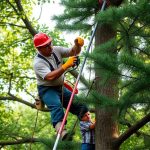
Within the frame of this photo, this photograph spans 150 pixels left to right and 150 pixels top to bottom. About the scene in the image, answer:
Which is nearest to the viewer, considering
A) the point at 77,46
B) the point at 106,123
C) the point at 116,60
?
the point at 116,60

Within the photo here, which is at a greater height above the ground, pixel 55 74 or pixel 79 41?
pixel 79 41

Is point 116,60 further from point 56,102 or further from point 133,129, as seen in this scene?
point 56,102

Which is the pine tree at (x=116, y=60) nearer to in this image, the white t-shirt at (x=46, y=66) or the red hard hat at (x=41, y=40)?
the white t-shirt at (x=46, y=66)

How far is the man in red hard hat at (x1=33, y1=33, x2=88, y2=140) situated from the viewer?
15.4ft

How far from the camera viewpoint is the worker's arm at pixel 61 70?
14.9 feet

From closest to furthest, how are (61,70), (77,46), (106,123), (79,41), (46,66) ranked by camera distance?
(61,70) → (106,123) → (46,66) → (79,41) → (77,46)

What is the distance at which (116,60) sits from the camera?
3.47 metres

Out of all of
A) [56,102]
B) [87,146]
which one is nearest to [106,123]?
[87,146]

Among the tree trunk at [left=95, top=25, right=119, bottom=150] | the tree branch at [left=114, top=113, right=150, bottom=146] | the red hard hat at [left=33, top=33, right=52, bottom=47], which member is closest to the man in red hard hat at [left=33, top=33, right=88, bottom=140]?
the red hard hat at [left=33, top=33, right=52, bottom=47]

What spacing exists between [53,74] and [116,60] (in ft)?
4.24

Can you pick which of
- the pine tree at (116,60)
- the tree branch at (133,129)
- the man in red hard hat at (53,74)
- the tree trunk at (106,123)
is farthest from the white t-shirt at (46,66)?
the tree branch at (133,129)

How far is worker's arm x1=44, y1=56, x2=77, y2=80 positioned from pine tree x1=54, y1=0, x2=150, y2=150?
314 millimetres

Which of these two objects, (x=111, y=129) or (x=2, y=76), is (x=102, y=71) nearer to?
(x=111, y=129)

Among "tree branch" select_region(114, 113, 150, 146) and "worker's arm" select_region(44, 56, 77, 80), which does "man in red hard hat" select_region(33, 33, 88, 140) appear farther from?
"tree branch" select_region(114, 113, 150, 146)
